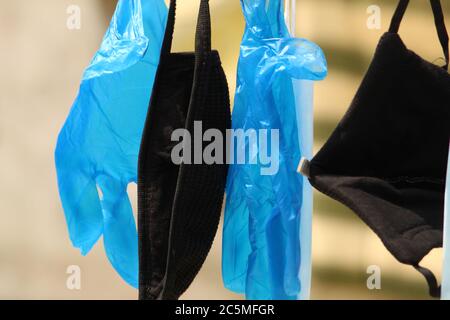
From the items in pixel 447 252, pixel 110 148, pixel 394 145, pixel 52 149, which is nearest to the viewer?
pixel 447 252

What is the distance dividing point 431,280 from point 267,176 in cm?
29

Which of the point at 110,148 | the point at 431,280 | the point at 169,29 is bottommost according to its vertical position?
the point at 431,280

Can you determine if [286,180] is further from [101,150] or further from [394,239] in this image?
[101,150]

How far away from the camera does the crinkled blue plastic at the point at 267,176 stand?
2.85 ft

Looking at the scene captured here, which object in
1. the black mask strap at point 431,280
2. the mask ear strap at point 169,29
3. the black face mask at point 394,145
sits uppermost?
the mask ear strap at point 169,29

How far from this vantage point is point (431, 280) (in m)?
0.67

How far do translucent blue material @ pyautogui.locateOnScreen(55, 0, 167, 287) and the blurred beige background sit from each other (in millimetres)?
238

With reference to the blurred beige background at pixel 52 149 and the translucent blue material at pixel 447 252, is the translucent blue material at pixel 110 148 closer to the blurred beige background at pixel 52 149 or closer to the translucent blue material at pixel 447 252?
the blurred beige background at pixel 52 149

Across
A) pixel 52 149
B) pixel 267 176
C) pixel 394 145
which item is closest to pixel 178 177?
pixel 267 176

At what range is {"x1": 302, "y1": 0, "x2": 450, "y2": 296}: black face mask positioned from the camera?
77cm

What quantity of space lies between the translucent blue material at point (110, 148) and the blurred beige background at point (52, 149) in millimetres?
238

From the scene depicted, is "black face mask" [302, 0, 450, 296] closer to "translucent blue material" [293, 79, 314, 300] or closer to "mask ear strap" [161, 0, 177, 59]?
"translucent blue material" [293, 79, 314, 300]

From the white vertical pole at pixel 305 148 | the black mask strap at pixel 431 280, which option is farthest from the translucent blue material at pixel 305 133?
the black mask strap at pixel 431 280

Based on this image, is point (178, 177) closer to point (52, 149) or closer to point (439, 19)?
point (439, 19)
